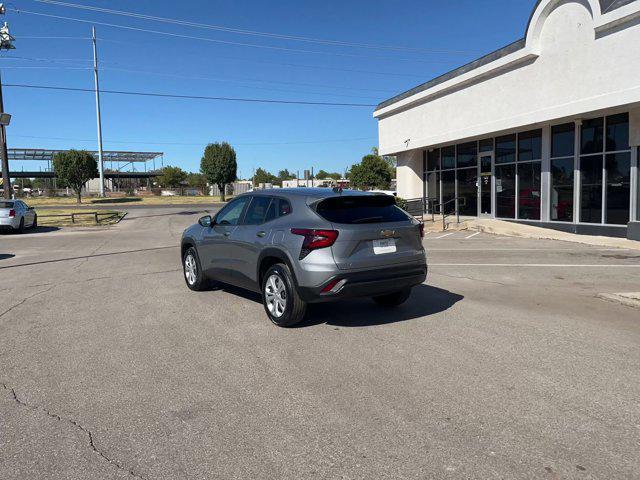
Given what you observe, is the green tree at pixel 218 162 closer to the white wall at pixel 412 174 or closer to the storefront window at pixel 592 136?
the white wall at pixel 412 174

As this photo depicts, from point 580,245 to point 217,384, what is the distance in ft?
42.5

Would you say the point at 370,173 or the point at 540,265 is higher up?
the point at 370,173

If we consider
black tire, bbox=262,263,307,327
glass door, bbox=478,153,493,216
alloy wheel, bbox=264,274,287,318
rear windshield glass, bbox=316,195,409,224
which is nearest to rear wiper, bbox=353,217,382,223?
rear windshield glass, bbox=316,195,409,224

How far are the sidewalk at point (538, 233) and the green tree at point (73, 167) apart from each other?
149ft

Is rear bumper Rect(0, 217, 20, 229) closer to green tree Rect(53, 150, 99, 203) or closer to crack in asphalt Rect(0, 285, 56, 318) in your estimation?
crack in asphalt Rect(0, 285, 56, 318)

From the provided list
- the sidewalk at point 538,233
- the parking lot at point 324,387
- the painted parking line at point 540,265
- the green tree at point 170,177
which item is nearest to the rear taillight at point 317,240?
the parking lot at point 324,387

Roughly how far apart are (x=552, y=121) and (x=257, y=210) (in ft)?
43.9

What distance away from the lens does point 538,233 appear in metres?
16.8

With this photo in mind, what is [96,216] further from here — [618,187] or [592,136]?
[618,187]

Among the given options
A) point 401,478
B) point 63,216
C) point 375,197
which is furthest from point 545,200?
point 63,216

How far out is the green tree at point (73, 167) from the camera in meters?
52.8

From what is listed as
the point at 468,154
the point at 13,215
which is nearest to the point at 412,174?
the point at 468,154

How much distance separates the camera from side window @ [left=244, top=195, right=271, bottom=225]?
6828mm

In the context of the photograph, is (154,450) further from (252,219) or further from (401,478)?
(252,219)
